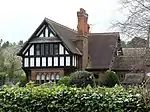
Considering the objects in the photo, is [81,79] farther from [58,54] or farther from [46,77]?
[46,77]

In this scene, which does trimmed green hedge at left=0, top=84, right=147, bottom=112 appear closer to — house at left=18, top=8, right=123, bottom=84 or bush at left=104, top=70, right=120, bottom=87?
bush at left=104, top=70, right=120, bottom=87

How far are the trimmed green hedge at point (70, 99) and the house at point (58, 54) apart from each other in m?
22.0

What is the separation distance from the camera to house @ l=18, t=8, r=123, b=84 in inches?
1315

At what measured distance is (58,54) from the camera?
33375 millimetres

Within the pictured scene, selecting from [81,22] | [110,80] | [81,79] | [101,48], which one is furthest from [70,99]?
[101,48]

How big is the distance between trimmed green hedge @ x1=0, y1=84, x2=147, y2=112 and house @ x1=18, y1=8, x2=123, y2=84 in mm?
21959

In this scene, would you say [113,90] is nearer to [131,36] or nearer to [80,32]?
[131,36]

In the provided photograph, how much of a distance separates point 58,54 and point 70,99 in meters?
23.4

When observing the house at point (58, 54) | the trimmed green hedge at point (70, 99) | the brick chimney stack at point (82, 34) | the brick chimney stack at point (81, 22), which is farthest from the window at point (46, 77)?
the trimmed green hedge at point (70, 99)

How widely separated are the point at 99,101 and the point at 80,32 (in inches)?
Answer: 1043

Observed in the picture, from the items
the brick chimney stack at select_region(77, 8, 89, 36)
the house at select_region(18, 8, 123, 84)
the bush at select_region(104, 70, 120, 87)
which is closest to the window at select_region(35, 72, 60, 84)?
the house at select_region(18, 8, 123, 84)

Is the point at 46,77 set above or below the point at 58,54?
below

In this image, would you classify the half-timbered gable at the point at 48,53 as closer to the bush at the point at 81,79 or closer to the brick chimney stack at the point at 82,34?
the brick chimney stack at the point at 82,34

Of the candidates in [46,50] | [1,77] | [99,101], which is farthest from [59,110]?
[1,77]
